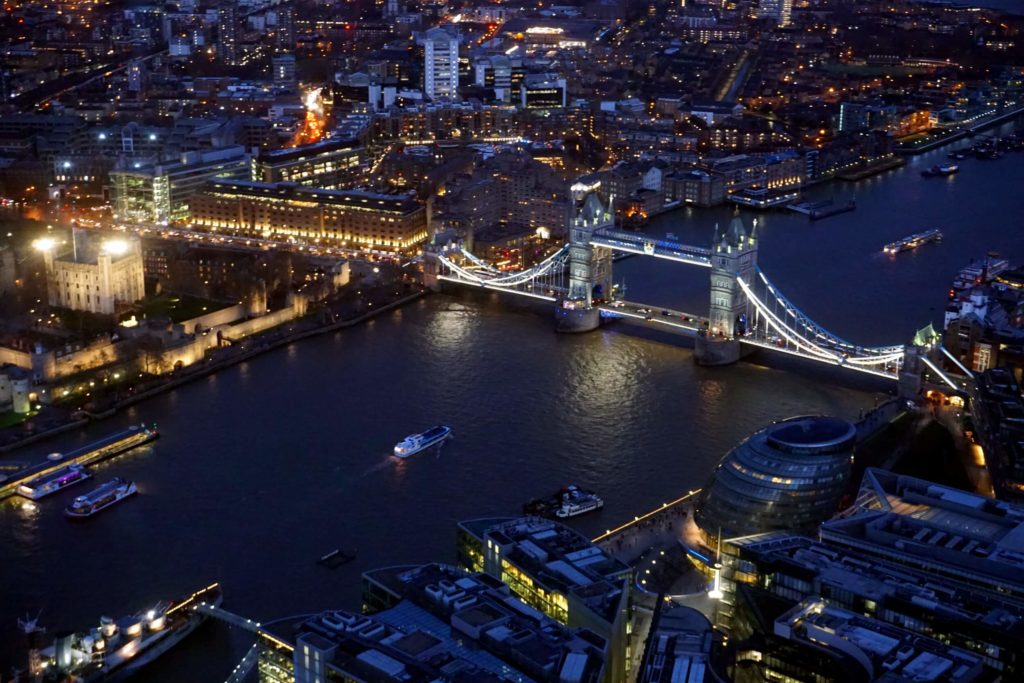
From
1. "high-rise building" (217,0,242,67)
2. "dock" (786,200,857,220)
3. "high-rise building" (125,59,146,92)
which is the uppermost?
"high-rise building" (217,0,242,67)

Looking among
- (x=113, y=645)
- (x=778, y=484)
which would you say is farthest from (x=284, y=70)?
(x=113, y=645)

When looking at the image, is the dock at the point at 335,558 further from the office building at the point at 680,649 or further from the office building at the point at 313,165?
the office building at the point at 313,165

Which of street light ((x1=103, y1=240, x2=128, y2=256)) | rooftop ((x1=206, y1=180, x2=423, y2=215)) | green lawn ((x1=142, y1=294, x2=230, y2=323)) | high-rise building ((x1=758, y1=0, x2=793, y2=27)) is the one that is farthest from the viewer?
high-rise building ((x1=758, y1=0, x2=793, y2=27))

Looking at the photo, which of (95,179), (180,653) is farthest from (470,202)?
(180,653)

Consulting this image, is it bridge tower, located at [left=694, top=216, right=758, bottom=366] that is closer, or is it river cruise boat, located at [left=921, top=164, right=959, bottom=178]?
bridge tower, located at [left=694, top=216, right=758, bottom=366]

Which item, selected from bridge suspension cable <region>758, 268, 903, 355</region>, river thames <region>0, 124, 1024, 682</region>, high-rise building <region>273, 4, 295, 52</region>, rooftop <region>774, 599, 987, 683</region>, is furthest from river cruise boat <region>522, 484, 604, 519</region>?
high-rise building <region>273, 4, 295, 52</region>

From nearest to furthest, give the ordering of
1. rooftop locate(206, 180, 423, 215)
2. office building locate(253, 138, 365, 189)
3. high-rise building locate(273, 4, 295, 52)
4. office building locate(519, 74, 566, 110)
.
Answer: rooftop locate(206, 180, 423, 215) < office building locate(253, 138, 365, 189) < office building locate(519, 74, 566, 110) < high-rise building locate(273, 4, 295, 52)

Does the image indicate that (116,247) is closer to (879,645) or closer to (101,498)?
(101,498)

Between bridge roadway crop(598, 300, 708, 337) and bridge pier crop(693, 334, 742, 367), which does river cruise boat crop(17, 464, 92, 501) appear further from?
bridge roadway crop(598, 300, 708, 337)
